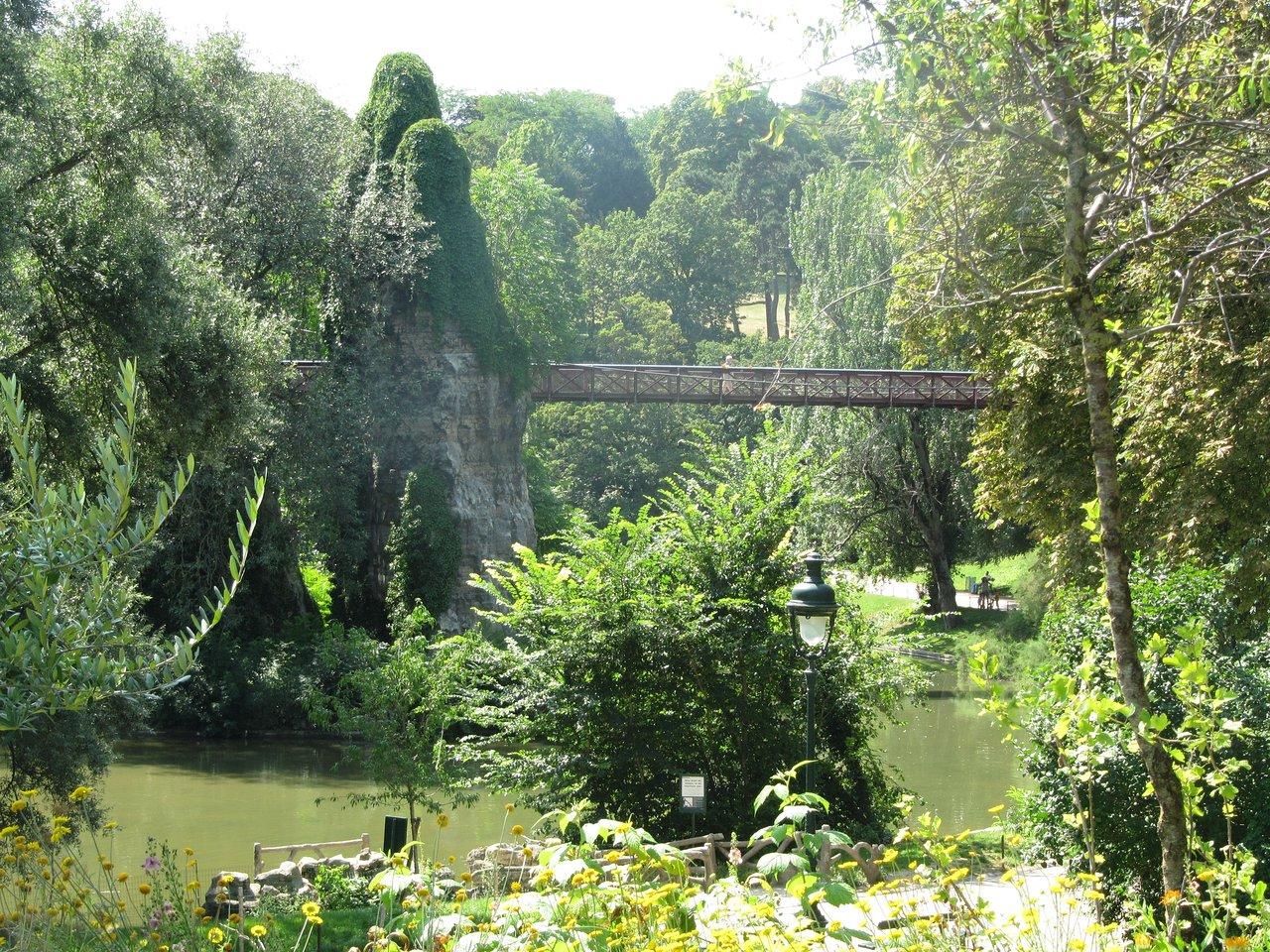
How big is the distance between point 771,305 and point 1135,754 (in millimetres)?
60332

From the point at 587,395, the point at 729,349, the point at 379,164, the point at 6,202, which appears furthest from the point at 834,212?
the point at 6,202

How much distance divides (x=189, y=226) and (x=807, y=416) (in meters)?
15.9

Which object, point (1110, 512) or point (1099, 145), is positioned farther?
point (1099, 145)

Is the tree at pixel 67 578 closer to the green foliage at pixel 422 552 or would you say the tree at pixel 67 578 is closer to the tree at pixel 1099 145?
the tree at pixel 1099 145

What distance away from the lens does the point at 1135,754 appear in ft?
27.7

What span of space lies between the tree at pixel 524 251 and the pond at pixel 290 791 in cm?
1576

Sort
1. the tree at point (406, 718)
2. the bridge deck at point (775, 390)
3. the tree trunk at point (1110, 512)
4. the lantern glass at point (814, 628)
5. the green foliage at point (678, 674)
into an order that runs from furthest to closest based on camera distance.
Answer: the bridge deck at point (775, 390) < the tree at point (406, 718) < the green foliage at point (678, 674) < the lantern glass at point (814, 628) < the tree trunk at point (1110, 512)

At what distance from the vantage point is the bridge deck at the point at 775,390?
3195 cm

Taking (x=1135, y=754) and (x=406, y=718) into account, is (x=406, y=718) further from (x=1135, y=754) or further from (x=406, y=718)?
(x=1135, y=754)

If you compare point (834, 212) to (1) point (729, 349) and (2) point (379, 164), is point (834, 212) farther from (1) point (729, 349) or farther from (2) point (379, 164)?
(1) point (729, 349)

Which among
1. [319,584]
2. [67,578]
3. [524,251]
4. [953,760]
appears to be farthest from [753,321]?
[67,578]

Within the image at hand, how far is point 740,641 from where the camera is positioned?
1359 cm

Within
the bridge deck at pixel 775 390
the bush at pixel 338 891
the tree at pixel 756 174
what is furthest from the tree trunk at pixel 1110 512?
the tree at pixel 756 174

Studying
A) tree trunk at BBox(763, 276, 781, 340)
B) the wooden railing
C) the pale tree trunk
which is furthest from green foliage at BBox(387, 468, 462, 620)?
tree trunk at BBox(763, 276, 781, 340)
